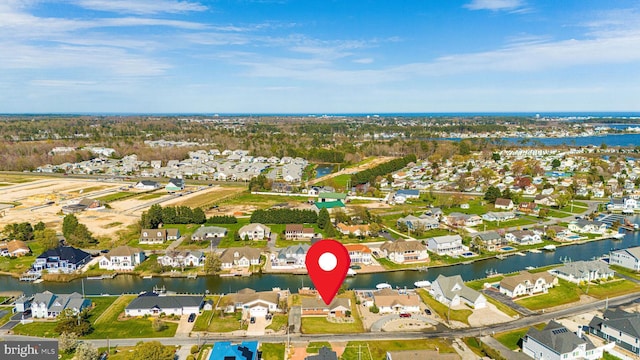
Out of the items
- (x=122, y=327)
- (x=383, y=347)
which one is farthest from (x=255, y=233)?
(x=383, y=347)

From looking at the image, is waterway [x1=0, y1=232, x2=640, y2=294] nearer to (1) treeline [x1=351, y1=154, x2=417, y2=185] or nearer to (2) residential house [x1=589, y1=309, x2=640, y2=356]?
(2) residential house [x1=589, y1=309, x2=640, y2=356]

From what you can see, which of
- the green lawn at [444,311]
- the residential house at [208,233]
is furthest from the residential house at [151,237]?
the green lawn at [444,311]

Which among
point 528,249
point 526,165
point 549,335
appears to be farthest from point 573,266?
point 526,165

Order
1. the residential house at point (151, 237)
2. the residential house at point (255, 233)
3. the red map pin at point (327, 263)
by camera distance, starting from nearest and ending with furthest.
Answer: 1. the red map pin at point (327, 263)
2. the residential house at point (151, 237)
3. the residential house at point (255, 233)

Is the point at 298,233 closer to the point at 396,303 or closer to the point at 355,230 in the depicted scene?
the point at 355,230

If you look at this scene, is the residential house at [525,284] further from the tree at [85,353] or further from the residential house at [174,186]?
the residential house at [174,186]

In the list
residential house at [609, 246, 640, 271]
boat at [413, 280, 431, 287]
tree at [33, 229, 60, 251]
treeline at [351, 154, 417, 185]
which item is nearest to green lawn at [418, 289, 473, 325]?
boat at [413, 280, 431, 287]

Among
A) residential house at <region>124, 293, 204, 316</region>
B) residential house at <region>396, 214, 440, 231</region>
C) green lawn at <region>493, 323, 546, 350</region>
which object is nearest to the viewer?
green lawn at <region>493, 323, 546, 350</region>
